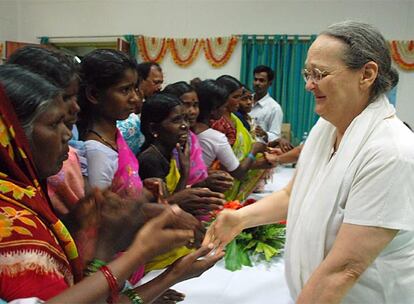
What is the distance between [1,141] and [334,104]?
0.81 meters

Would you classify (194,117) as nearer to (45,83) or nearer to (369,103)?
(369,103)

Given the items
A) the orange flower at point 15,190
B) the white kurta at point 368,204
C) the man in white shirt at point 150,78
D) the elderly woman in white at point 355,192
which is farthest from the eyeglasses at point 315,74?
the man in white shirt at point 150,78

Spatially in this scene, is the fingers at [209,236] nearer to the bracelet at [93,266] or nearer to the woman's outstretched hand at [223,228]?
the woman's outstretched hand at [223,228]

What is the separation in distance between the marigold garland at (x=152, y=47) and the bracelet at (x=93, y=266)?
5.85m

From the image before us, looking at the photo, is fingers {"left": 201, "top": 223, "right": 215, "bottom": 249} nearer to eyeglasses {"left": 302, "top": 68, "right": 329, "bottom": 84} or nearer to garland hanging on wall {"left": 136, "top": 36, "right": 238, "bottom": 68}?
eyeglasses {"left": 302, "top": 68, "right": 329, "bottom": 84}

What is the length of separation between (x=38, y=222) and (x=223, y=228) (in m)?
0.70

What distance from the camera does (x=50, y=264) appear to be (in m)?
0.72

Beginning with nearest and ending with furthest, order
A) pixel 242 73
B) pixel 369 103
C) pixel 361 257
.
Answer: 1. pixel 361 257
2. pixel 369 103
3. pixel 242 73

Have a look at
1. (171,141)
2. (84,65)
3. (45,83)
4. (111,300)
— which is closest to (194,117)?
(171,141)

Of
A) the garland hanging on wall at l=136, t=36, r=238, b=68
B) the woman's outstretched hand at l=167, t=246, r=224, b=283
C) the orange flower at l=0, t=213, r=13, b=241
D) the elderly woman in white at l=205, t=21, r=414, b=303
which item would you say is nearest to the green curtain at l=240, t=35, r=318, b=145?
the garland hanging on wall at l=136, t=36, r=238, b=68

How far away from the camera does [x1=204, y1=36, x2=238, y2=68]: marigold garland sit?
613 centimetres

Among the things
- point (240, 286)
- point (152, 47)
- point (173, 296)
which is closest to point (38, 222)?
point (173, 296)

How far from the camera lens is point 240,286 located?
135cm

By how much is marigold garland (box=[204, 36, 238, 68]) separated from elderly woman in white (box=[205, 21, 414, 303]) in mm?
5176
